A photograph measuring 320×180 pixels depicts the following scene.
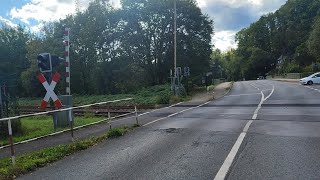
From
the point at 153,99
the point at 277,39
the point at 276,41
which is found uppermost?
the point at 277,39

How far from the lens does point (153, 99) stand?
106ft

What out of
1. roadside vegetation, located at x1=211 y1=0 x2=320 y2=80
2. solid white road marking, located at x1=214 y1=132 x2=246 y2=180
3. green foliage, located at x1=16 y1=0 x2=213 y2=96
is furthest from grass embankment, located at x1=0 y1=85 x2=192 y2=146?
roadside vegetation, located at x1=211 y1=0 x2=320 y2=80

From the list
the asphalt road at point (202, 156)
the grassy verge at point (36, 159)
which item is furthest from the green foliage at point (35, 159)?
the asphalt road at point (202, 156)

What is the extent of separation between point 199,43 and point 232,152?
42826 mm

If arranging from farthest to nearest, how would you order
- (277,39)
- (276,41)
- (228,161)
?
(276,41)
(277,39)
(228,161)

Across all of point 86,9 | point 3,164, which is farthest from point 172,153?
point 86,9

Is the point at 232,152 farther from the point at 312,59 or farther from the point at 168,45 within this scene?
the point at 312,59

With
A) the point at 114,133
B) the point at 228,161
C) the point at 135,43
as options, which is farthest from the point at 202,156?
the point at 135,43

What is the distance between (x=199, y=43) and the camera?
5044cm

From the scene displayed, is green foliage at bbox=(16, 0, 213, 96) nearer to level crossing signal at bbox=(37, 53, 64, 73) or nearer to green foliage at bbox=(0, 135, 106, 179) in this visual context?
level crossing signal at bbox=(37, 53, 64, 73)

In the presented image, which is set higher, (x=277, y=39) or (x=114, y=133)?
(x=277, y=39)

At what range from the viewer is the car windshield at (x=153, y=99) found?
780cm

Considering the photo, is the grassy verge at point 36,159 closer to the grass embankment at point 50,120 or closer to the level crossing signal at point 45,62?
the level crossing signal at point 45,62

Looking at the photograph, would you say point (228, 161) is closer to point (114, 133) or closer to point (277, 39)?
point (114, 133)
